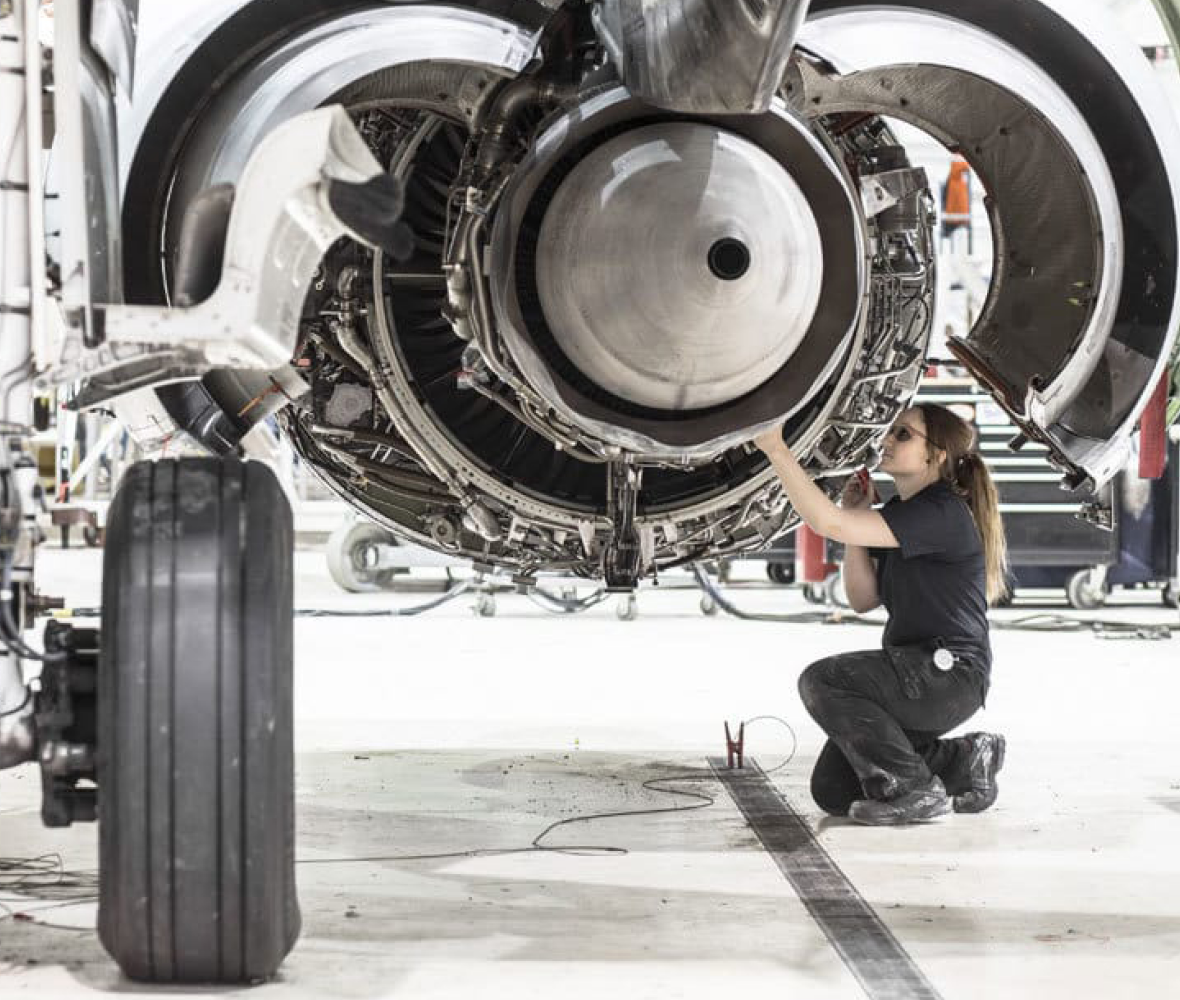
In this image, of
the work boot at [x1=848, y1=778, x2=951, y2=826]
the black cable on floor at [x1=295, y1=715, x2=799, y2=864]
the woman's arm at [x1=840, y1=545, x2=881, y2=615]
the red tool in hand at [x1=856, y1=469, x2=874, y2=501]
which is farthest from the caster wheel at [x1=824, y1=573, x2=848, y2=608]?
the work boot at [x1=848, y1=778, x2=951, y2=826]

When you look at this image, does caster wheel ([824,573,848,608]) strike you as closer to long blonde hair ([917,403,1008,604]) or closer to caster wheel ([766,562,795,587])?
caster wheel ([766,562,795,587])

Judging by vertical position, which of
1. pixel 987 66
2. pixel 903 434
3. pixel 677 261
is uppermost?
pixel 987 66

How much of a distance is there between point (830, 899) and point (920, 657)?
1.23 meters

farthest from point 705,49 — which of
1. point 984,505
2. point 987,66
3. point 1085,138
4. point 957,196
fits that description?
point 957,196

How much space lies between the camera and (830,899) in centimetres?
369

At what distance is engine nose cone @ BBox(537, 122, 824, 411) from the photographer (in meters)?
3.42

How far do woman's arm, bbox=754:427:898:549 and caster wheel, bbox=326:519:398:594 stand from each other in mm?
9923

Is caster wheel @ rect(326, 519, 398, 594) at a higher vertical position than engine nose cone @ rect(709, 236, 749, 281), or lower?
lower

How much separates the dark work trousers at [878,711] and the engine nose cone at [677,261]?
142 cm

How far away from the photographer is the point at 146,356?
2.77 metres

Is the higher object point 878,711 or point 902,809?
point 878,711

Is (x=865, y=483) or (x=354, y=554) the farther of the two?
(x=354, y=554)

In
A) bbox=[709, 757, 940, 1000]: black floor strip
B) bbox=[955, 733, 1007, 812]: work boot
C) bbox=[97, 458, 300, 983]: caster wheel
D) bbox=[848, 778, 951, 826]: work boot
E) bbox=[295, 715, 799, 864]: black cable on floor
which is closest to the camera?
bbox=[97, 458, 300, 983]: caster wheel

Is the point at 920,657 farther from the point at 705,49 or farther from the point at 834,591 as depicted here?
the point at 834,591
